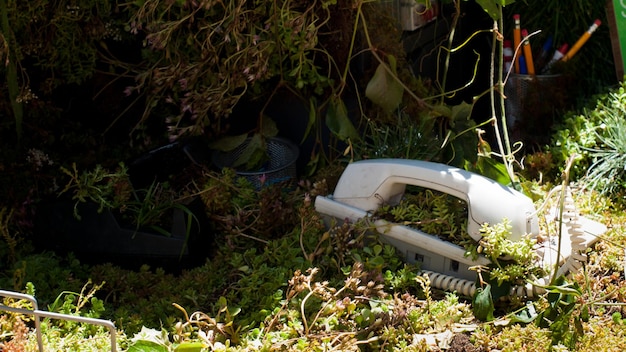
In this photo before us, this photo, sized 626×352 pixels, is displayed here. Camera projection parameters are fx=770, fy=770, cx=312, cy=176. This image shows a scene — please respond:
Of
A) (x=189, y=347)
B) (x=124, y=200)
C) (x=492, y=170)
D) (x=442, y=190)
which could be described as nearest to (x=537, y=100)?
(x=492, y=170)

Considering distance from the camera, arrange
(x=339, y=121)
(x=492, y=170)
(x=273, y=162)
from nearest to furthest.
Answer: (x=492, y=170) → (x=339, y=121) → (x=273, y=162)

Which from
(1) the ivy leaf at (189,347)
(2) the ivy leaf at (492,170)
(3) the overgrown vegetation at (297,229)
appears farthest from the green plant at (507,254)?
(1) the ivy leaf at (189,347)

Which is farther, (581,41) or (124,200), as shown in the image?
(581,41)

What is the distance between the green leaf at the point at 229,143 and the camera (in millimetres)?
3039

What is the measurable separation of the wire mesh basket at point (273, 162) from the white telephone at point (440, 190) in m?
0.50

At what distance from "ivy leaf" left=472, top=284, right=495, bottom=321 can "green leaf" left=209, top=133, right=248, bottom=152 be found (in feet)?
4.19

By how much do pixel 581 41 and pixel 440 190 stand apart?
1801mm

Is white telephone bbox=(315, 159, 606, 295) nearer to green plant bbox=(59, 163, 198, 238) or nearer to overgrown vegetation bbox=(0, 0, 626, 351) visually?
overgrown vegetation bbox=(0, 0, 626, 351)

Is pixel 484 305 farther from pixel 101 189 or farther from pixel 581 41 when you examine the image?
pixel 581 41

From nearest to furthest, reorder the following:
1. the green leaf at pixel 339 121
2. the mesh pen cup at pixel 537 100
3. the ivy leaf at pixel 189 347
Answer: the ivy leaf at pixel 189 347, the green leaf at pixel 339 121, the mesh pen cup at pixel 537 100

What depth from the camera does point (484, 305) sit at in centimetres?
207

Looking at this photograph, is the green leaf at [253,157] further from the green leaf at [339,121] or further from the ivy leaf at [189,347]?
the ivy leaf at [189,347]

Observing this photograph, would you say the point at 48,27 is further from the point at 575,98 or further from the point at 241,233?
the point at 575,98

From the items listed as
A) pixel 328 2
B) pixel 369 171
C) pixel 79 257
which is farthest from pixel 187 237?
pixel 328 2
